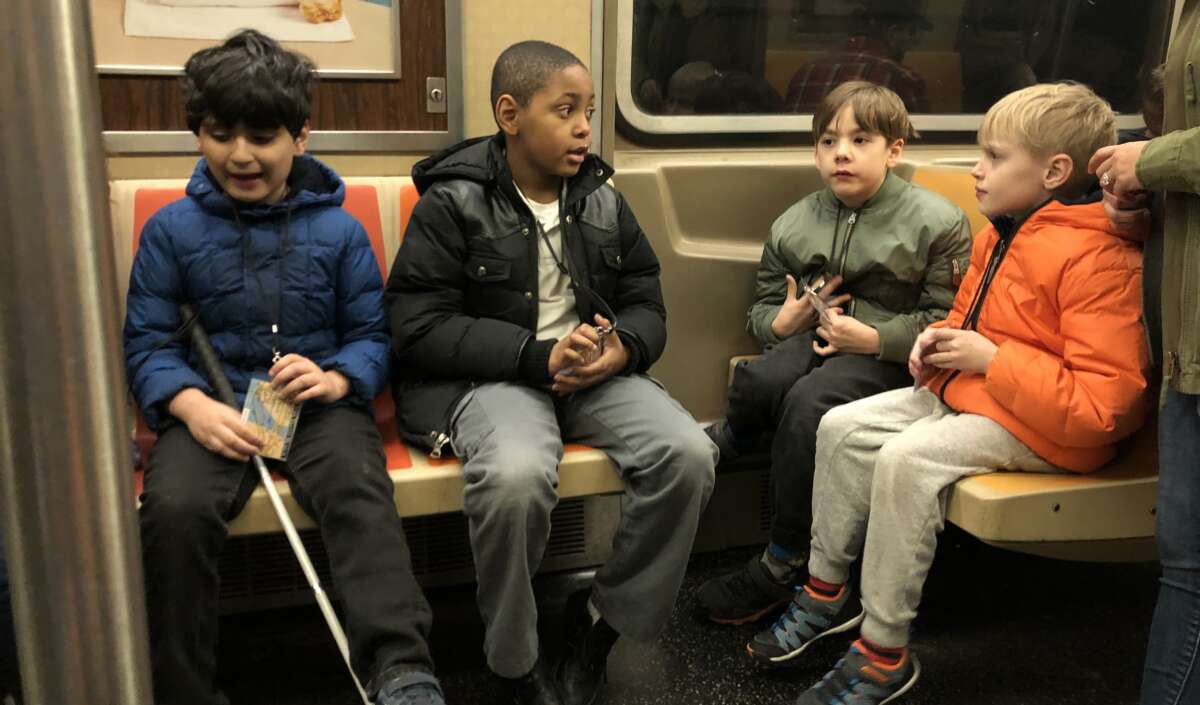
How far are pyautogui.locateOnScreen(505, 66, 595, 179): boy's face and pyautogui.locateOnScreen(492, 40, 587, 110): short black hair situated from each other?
2cm

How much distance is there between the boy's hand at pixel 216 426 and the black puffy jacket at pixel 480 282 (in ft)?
1.21

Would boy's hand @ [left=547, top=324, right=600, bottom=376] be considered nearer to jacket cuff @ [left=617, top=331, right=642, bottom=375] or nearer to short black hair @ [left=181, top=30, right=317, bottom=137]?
jacket cuff @ [left=617, top=331, right=642, bottom=375]

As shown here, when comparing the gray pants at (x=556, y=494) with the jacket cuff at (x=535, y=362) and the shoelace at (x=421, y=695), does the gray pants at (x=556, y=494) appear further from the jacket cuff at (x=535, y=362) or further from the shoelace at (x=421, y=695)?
the shoelace at (x=421, y=695)

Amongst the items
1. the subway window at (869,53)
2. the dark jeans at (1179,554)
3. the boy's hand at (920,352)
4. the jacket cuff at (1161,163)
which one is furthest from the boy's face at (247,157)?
the dark jeans at (1179,554)

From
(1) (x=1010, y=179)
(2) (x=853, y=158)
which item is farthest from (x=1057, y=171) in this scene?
(2) (x=853, y=158)

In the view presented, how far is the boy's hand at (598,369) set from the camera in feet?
7.20

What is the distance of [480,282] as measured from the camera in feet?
7.38

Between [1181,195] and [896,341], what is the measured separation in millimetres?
823

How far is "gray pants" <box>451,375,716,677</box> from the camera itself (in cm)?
198

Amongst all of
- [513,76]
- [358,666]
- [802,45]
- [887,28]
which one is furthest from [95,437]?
[887,28]

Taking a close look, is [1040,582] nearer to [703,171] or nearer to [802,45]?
[703,171]

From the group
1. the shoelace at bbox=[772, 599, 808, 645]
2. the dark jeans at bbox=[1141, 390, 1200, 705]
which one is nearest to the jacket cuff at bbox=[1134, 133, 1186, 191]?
the dark jeans at bbox=[1141, 390, 1200, 705]

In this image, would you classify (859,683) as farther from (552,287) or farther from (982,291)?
(552,287)

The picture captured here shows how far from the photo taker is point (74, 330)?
354 millimetres
